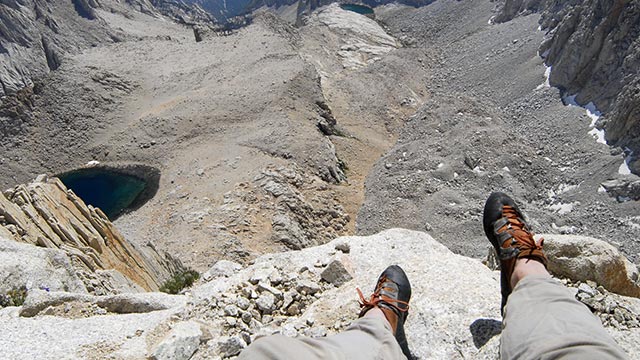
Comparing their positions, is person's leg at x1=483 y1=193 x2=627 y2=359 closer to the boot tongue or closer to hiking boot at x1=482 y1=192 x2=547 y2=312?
hiking boot at x1=482 y1=192 x2=547 y2=312

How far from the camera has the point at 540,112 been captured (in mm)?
36000

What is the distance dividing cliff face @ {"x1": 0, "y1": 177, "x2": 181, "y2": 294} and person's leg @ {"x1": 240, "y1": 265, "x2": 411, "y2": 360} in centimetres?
748

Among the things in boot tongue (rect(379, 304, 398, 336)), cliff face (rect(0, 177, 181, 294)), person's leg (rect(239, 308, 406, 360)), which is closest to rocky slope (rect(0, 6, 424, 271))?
cliff face (rect(0, 177, 181, 294))

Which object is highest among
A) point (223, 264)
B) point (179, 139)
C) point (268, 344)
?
point (268, 344)

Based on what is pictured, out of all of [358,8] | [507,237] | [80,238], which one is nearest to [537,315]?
[507,237]

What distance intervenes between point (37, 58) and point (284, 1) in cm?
8294

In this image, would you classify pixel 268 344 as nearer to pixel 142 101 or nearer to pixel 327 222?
pixel 327 222

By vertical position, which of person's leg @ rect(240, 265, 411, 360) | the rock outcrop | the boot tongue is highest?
person's leg @ rect(240, 265, 411, 360)

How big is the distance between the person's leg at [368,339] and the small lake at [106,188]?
26341 millimetres

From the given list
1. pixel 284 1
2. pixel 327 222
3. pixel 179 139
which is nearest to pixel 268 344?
pixel 327 222

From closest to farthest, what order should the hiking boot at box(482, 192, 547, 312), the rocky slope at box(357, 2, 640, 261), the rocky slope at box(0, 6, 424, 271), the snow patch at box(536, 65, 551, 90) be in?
1. the hiking boot at box(482, 192, 547, 312)
2. the rocky slope at box(0, 6, 424, 271)
3. the rocky slope at box(357, 2, 640, 261)
4. the snow patch at box(536, 65, 551, 90)

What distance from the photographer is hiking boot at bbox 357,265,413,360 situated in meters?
5.97

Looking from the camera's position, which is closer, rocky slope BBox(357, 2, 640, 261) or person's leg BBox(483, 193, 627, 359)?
person's leg BBox(483, 193, 627, 359)

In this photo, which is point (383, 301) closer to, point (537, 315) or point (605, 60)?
point (537, 315)
